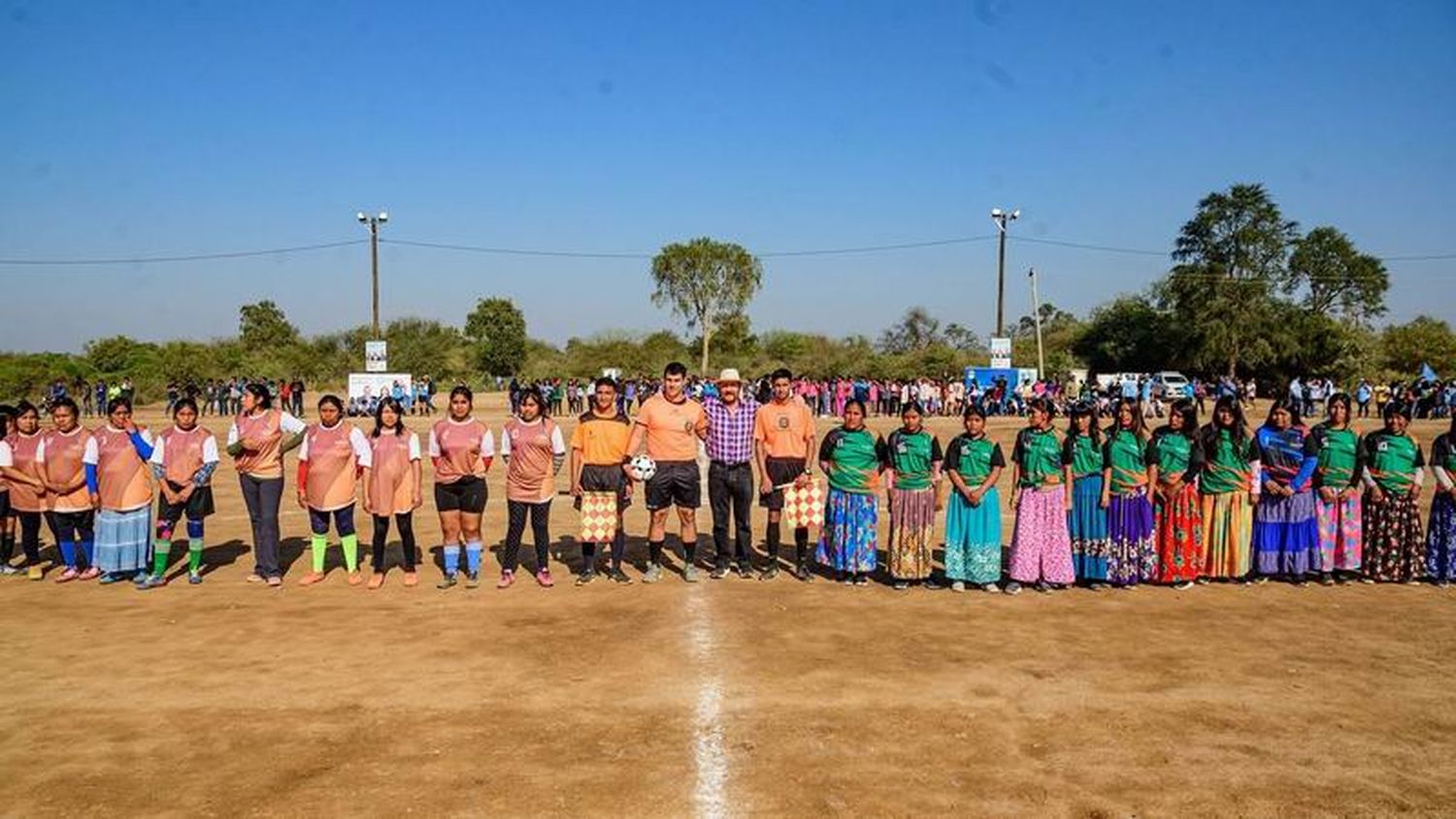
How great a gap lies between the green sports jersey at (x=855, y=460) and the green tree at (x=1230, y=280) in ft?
163

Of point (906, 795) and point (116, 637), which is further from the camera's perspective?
point (116, 637)

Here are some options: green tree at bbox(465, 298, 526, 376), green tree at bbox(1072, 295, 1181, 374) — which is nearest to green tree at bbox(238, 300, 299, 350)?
green tree at bbox(465, 298, 526, 376)

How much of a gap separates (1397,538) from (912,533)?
13.9ft

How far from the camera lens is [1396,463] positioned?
836 cm

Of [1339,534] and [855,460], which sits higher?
[855,460]

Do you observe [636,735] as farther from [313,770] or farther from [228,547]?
[228,547]

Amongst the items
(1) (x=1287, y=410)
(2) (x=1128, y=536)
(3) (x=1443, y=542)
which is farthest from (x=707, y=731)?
(3) (x=1443, y=542)

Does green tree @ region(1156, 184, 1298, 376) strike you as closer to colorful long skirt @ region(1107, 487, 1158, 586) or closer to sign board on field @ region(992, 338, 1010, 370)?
sign board on field @ region(992, 338, 1010, 370)

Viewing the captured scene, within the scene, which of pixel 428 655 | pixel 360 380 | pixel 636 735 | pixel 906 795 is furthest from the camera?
pixel 360 380

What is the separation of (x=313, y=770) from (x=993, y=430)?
83.9ft

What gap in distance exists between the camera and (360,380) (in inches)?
1385

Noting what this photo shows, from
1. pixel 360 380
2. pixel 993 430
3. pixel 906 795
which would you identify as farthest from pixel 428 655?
pixel 360 380

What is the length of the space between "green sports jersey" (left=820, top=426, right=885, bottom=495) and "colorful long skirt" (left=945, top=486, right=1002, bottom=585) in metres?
0.68

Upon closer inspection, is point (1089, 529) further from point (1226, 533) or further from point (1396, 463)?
point (1396, 463)
